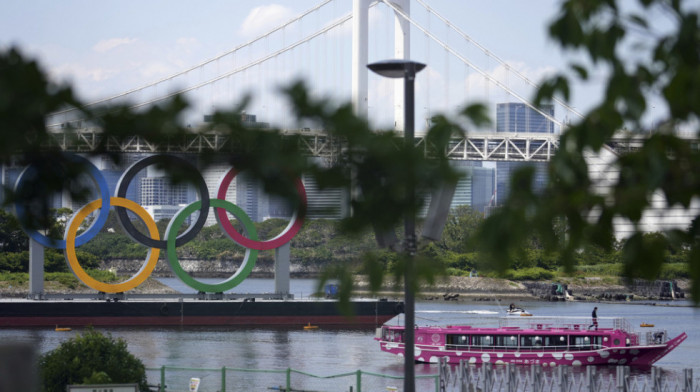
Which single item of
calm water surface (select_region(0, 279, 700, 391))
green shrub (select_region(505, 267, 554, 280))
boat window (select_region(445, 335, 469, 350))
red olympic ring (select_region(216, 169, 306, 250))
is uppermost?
red olympic ring (select_region(216, 169, 306, 250))

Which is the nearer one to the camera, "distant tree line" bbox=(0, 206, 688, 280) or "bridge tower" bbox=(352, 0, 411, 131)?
"bridge tower" bbox=(352, 0, 411, 131)

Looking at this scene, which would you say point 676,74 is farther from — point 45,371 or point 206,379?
point 206,379

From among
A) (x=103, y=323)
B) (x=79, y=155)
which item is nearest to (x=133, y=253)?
(x=103, y=323)

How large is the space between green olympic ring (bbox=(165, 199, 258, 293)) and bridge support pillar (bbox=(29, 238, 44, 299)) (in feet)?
13.4

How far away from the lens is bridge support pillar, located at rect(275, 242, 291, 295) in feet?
105

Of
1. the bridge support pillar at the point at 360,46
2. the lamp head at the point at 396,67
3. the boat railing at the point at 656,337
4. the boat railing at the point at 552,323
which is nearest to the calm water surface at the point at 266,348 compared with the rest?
the boat railing at the point at 656,337

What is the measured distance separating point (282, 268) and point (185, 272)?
416cm

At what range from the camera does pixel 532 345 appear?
2473 centimetres

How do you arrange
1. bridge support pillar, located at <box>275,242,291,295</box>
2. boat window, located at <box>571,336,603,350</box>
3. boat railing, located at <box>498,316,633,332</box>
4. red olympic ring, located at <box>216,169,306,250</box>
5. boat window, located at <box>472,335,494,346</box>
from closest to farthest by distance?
boat window, located at <box>472,335,494,346</box>
boat window, located at <box>571,336,603,350</box>
boat railing, located at <box>498,316,633,332</box>
red olympic ring, located at <box>216,169,306,250</box>
bridge support pillar, located at <box>275,242,291,295</box>

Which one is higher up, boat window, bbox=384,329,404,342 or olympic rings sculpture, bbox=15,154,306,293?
olympic rings sculpture, bbox=15,154,306,293

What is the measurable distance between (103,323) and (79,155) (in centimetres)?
2567

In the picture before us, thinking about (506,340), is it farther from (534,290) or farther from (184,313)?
(534,290)

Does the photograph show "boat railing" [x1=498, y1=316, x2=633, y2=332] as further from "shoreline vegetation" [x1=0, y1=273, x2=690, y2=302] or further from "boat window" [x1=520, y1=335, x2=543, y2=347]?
"shoreline vegetation" [x1=0, y1=273, x2=690, y2=302]

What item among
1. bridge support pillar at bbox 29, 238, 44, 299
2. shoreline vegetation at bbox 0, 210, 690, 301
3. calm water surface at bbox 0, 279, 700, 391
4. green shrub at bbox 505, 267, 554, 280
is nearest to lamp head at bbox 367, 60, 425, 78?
calm water surface at bbox 0, 279, 700, 391
